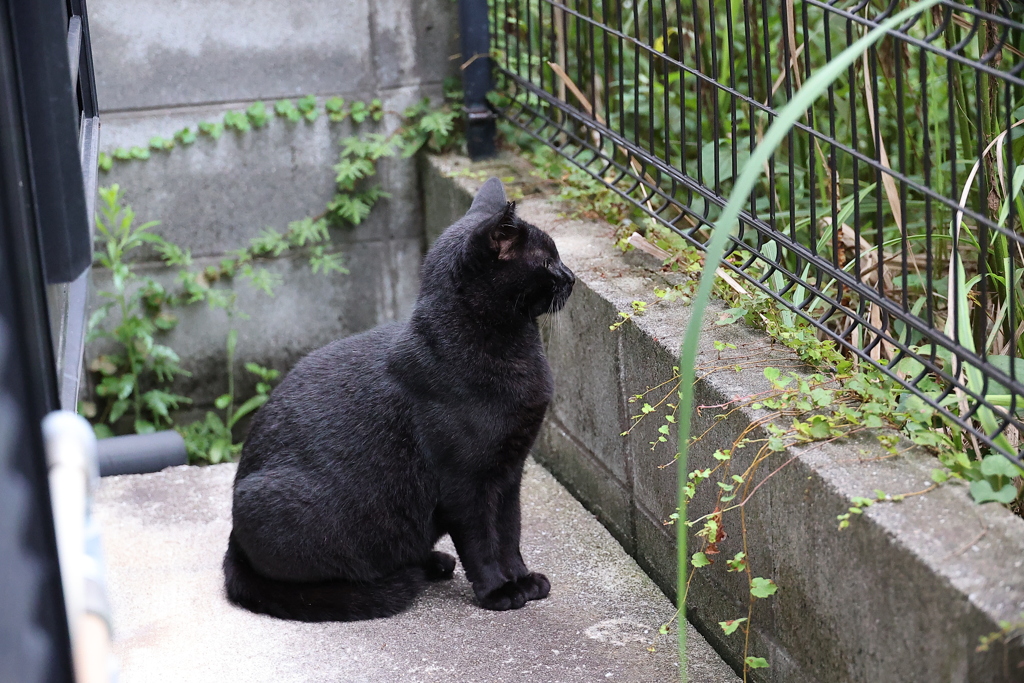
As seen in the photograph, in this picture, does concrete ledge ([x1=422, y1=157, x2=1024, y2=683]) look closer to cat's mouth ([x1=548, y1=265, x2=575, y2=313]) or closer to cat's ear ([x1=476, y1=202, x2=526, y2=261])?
cat's mouth ([x1=548, y1=265, x2=575, y2=313])

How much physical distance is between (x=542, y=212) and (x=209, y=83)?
59.0 inches

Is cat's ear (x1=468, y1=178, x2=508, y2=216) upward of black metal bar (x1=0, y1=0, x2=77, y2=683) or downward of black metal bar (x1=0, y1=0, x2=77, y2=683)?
downward

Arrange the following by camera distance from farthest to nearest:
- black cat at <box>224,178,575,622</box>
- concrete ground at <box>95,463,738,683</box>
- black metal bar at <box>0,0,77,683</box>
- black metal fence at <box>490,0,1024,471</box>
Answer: black cat at <box>224,178,575,622</box>
concrete ground at <box>95,463,738,683</box>
black metal fence at <box>490,0,1024,471</box>
black metal bar at <box>0,0,77,683</box>

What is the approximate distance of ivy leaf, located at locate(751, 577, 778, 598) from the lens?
1857 millimetres

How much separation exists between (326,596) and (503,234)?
3.17 ft

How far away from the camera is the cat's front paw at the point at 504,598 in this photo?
233cm

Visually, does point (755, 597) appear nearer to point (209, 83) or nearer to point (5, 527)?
point (5, 527)

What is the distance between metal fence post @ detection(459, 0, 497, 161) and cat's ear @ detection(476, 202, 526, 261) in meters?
1.75

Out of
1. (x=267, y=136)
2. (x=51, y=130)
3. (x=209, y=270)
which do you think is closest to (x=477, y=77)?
(x=267, y=136)

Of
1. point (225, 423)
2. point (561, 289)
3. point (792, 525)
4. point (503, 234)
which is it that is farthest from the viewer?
point (225, 423)

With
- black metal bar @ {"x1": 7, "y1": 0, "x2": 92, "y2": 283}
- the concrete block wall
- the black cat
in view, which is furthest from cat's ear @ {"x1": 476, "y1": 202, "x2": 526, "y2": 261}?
the concrete block wall

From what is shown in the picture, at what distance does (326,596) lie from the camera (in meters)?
2.33

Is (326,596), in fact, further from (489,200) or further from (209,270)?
(209,270)

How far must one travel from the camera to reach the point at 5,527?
0.70 meters
